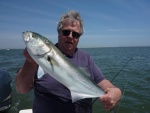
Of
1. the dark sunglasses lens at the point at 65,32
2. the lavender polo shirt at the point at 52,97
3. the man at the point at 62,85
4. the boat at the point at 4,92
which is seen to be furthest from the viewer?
the boat at the point at 4,92

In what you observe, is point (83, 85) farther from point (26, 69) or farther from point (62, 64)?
point (26, 69)

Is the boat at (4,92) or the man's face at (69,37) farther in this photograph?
A: the boat at (4,92)

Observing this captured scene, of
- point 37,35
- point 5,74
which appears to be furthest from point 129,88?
point 37,35

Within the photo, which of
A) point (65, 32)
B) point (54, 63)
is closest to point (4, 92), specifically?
point (65, 32)

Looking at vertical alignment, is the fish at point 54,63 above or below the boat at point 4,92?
above

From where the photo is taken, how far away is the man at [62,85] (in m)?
3.17

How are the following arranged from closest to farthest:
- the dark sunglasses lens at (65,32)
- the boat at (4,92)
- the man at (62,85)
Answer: the man at (62,85)
the dark sunglasses lens at (65,32)
the boat at (4,92)

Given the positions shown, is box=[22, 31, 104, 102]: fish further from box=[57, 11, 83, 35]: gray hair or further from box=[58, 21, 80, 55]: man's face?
box=[57, 11, 83, 35]: gray hair

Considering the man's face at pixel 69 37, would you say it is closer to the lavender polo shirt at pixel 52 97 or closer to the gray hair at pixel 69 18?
the gray hair at pixel 69 18

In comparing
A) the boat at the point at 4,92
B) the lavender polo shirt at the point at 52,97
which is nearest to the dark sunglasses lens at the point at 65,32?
the lavender polo shirt at the point at 52,97

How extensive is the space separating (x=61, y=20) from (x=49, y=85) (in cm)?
115

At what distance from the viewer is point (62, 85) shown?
3.36 meters

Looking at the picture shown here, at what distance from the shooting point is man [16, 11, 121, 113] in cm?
317

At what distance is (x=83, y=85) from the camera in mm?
2984
